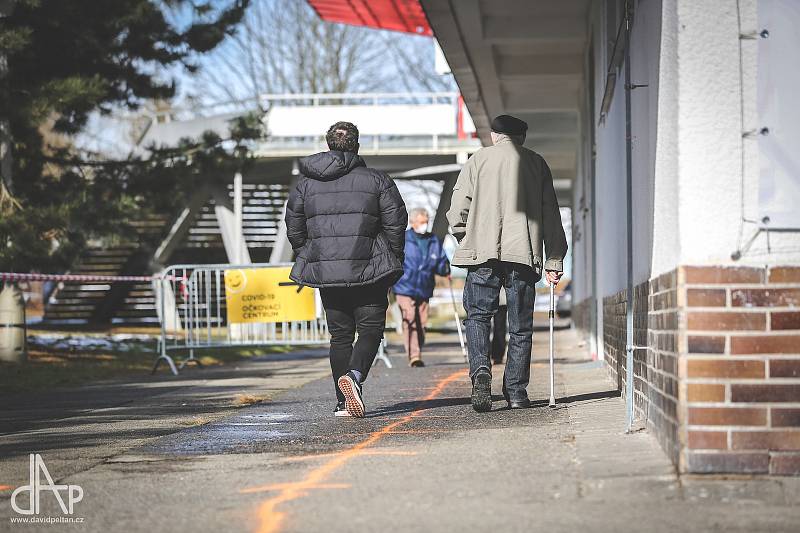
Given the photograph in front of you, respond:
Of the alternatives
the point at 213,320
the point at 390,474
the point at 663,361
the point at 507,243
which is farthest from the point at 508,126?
the point at 213,320

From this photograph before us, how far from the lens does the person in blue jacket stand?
13.7 m

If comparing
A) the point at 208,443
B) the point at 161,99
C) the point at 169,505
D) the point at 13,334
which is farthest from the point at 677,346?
the point at 161,99

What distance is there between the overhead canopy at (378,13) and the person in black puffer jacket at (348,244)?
19.0 meters

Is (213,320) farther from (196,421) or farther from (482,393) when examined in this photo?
(482,393)

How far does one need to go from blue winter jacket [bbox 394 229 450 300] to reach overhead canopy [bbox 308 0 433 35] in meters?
13.0

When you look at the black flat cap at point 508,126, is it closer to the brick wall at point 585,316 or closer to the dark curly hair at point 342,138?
the dark curly hair at point 342,138

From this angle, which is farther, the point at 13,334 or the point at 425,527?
the point at 13,334

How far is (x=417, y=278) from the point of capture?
13.8 meters

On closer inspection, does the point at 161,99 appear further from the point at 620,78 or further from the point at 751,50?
the point at 751,50

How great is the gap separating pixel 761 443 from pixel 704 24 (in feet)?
5.16

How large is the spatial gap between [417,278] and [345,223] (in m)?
6.47

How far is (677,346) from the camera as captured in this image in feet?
15.3

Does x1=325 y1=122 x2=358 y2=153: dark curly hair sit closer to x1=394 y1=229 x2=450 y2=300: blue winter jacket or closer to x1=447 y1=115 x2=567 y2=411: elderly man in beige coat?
x1=447 y1=115 x2=567 y2=411: elderly man in beige coat

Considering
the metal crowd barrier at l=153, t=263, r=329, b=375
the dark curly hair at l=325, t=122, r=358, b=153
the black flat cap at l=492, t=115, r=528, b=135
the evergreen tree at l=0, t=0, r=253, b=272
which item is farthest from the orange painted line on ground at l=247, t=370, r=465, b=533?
the evergreen tree at l=0, t=0, r=253, b=272
